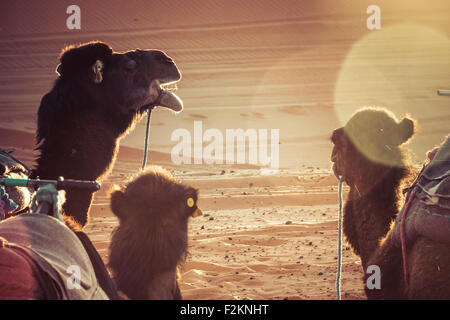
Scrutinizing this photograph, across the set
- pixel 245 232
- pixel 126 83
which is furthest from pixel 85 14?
pixel 126 83

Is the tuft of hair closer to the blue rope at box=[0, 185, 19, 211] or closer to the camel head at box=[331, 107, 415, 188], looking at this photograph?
the blue rope at box=[0, 185, 19, 211]

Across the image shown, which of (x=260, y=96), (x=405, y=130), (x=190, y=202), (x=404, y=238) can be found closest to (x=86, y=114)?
(x=190, y=202)

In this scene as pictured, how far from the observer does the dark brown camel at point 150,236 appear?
2.47 meters

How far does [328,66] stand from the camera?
86.6 ft

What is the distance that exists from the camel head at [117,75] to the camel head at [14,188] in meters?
0.77

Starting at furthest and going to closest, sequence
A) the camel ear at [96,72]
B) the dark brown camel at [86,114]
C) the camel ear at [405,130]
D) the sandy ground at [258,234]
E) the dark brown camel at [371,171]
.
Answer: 1. the sandy ground at [258,234]
2. the camel ear at [96,72]
3. the dark brown camel at [86,114]
4. the camel ear at [405,130]
5. the dark brown camel at [371,171]

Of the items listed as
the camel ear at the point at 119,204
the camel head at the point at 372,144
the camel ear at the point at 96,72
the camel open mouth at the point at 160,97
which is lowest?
the camel ear at the point at 119,204

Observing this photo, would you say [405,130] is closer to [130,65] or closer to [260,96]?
[130,65]

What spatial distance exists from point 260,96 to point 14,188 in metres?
18.3

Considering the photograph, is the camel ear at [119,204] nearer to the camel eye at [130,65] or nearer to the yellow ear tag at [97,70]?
the yellow ear tag at [97,70]

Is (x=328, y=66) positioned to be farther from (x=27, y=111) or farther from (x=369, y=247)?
(x=369, y=247)

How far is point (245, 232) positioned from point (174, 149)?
8062 millimetres

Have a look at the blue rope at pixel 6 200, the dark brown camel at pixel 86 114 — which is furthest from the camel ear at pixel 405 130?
the blue rope at pixel 6 200

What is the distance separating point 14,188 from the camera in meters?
4.19
